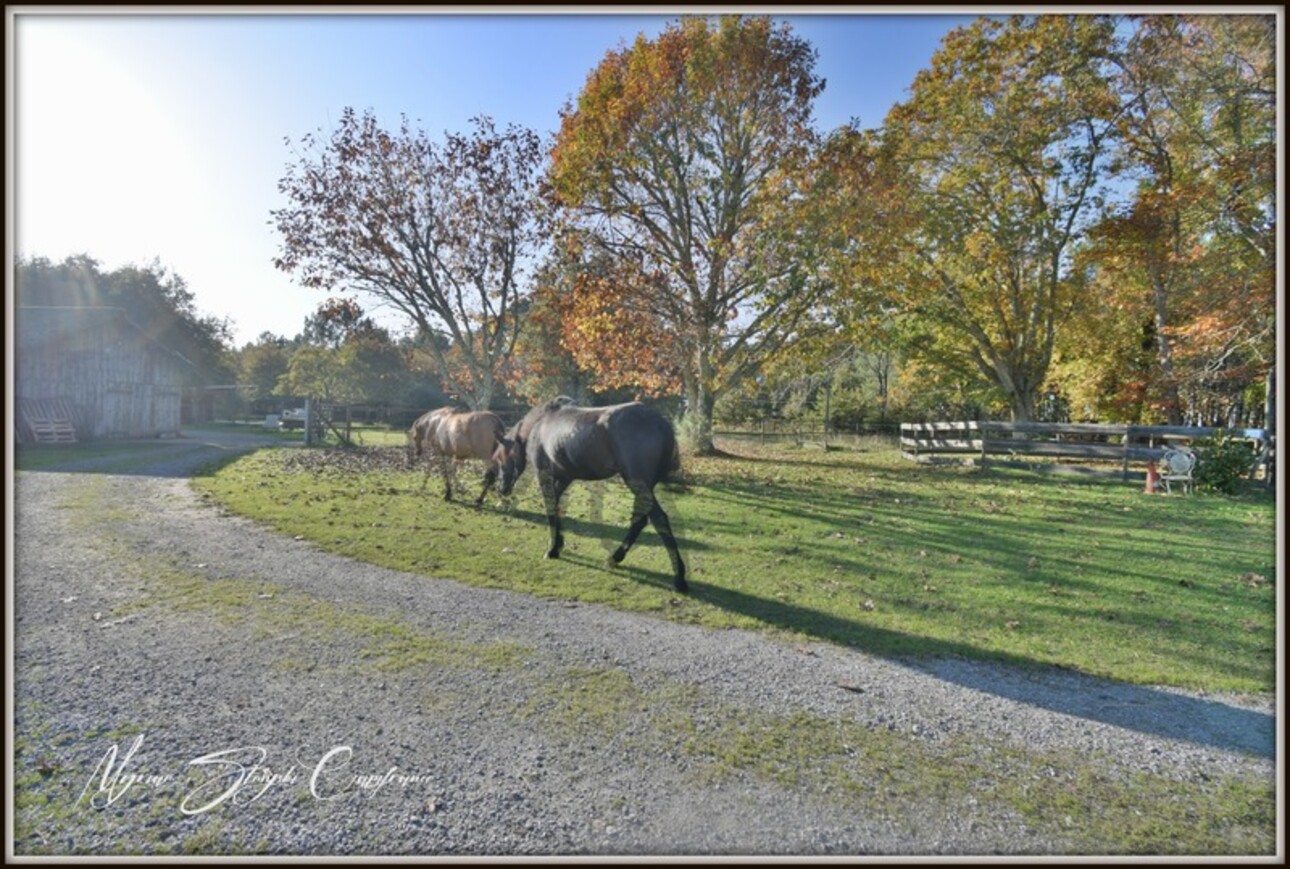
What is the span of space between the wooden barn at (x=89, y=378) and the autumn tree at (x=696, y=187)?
59.0 feet

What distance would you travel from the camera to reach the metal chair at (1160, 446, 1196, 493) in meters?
12.8

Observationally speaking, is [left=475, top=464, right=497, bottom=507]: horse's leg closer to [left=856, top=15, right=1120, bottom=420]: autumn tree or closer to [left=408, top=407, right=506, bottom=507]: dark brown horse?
[left=408, top=407, right=506, bottom=507]: dark brown horse

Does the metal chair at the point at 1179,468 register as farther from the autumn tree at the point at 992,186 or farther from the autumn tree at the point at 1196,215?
the autumn tree at the point at 992,186

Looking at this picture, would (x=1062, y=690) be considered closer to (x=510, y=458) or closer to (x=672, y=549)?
(x=672, y=549)

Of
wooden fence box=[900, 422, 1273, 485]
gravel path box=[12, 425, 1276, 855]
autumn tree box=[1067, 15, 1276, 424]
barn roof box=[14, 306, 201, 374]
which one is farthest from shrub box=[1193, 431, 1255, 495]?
barn roof box=[14, 306, 201, 374]

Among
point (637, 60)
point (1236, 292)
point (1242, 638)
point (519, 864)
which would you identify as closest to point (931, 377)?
point (1236, 292)

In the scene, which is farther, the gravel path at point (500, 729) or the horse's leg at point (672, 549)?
the horse's leg at point (672, 549)

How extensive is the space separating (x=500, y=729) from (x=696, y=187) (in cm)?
1776

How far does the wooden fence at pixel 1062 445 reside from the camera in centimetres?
1398

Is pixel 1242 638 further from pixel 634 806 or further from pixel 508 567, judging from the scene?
pixel 508 567

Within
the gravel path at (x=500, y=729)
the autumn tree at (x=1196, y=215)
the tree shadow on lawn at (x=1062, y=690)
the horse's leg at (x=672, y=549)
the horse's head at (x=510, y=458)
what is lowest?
the gravel path at (x=500, y=729)

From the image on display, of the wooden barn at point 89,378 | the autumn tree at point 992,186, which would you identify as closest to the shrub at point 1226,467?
the autumn tree at point 992,186

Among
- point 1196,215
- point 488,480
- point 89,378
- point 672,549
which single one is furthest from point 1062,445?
point 89,378

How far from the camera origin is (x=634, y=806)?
2449mm
